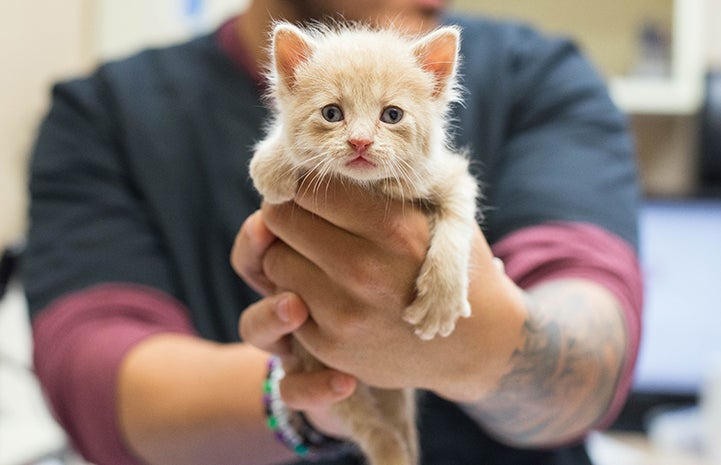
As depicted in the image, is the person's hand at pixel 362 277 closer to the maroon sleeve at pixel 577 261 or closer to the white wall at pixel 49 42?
the maroon sleeve at pixel 577 261

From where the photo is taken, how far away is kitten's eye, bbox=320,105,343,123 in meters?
0.45

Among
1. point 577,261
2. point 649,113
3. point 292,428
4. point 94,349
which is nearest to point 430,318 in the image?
point 292,428

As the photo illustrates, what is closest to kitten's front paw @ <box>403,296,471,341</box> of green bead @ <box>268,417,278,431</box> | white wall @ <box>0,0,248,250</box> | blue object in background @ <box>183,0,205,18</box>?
green bead @ <box>268,417,278,431</box>

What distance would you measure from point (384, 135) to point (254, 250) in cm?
19

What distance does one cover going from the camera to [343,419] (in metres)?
0.59

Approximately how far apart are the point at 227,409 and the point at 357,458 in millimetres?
155

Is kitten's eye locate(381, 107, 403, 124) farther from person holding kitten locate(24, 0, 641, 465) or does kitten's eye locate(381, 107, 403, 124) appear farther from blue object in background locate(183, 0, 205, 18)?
blue object in background locate(183, 0, 205, 18)

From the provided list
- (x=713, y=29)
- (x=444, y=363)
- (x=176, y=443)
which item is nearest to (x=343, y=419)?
(x=444, y=363)

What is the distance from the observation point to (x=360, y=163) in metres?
0.44

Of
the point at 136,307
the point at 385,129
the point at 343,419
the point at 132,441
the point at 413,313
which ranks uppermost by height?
Result: the point at 385,129

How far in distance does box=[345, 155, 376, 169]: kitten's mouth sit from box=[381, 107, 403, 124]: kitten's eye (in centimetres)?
3

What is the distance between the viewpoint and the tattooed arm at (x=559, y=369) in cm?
70

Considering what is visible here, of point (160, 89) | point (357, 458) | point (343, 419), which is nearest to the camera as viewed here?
point (343, 419)

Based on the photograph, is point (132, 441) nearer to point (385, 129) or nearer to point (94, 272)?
point (94, 272)
